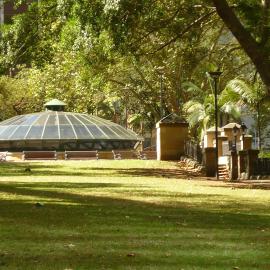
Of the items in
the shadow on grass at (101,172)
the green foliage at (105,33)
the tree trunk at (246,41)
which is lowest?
the shadow on grass at (101,172)

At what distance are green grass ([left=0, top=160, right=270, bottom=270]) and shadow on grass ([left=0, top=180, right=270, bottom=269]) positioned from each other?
0.01 m

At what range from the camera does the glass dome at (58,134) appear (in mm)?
51250

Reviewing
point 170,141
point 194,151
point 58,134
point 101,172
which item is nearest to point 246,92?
point 194,151

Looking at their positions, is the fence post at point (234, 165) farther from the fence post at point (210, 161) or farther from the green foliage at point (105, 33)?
the green foliage at point (105, 33)

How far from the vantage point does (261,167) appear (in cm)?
2775

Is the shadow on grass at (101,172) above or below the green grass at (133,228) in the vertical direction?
above

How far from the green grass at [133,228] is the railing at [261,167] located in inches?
291

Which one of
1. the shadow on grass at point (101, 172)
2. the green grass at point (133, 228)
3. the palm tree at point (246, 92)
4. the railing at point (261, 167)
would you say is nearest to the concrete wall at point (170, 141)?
the palm tree at point (246, 92)

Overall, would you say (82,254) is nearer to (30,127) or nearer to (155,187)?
(155,187)

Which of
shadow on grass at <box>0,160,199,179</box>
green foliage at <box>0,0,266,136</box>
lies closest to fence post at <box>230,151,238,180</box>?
shadow on grass at <box>0,160,199,179</box>

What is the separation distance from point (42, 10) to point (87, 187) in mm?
5872

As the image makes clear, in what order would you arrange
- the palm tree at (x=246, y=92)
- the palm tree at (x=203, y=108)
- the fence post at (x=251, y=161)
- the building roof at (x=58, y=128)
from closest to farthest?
1. the fence post at (x=251, y=161)
2. the palm tree at (x=246, y=92)
3. the palm tree at (x=203, y=108)
4. the building roof at (x=58, y=128)

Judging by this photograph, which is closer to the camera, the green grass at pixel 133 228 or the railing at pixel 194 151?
the green grass at pixel 133 228

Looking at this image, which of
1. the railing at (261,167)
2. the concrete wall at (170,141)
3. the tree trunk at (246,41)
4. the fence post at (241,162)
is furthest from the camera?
the concrete wall at (170,141)
